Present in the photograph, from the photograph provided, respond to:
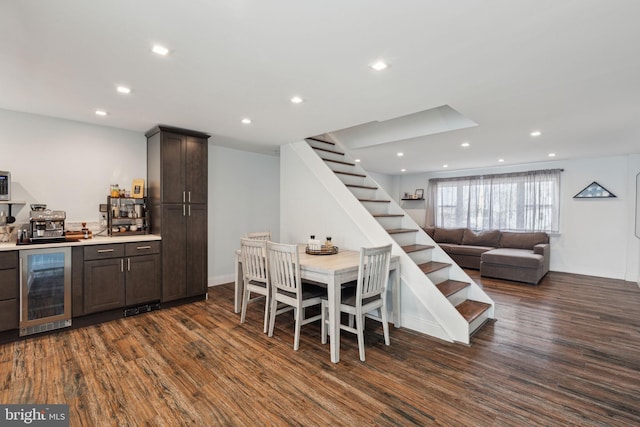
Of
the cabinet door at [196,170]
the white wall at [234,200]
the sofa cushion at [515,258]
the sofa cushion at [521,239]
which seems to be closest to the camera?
the cabinet door at [196,170]

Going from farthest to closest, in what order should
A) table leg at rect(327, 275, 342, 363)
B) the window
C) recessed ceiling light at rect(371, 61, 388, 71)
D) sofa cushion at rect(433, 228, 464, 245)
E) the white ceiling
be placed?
sofa cushion at rect(433, 228, 464, 245), the window, table leg at rect(327, 275, 342, 363), recessed ceiling light at rect(371, 61, 388, 71), the white ceiling

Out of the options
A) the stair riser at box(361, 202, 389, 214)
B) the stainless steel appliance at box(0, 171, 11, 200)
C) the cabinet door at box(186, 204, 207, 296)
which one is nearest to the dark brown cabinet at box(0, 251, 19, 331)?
the stainless steel appliance at box(0, 171, 11, 200)

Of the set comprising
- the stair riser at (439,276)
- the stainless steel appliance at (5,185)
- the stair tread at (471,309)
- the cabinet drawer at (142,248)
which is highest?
the stainless steel appliance at (5,185)

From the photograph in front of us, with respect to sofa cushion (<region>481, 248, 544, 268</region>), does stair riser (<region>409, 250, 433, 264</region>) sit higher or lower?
higher

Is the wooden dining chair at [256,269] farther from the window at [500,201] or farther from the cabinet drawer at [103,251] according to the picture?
the window at [500,201]

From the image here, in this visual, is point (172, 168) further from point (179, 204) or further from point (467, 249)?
point (467, 249)

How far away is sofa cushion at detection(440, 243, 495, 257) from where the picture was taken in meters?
6.49

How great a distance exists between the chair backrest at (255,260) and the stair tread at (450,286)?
2.00 meters

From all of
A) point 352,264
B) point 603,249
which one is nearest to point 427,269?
point 352,264

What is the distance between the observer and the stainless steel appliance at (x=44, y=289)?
9.73 ft

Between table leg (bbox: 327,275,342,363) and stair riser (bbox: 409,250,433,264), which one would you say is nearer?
table leg (bbox: 327,275,342,363)

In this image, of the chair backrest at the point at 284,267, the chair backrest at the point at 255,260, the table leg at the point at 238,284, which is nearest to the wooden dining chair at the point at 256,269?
the chair backrest at the point at 255,260

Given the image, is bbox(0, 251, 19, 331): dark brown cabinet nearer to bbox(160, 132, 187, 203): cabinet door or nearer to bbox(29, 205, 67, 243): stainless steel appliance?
bbox(29, 205, 67, 243): stainless steel appliance

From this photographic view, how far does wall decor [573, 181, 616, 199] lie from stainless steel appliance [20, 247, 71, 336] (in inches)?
335
